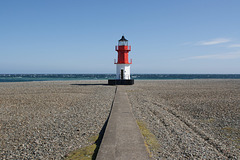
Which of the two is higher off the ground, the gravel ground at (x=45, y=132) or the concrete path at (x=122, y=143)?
the concrete path at (x=122, y=143)

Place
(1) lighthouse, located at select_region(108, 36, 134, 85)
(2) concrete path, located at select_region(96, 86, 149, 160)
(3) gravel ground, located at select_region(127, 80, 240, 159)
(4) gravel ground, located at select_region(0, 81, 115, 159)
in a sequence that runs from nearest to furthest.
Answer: (2) concrete path, located at select_region(96, 86, 149, 160) < (3) gravel ground, located at select_region(127, 80, 240, 159) < (4) gravel ground, located at select_region(0, 81, 115, 159) < (1) lighthouse, located at select_region(108, 36, 134, 85)

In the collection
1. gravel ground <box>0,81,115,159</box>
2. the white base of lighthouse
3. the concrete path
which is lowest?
gravel ground <box>0,81,115,159</box>

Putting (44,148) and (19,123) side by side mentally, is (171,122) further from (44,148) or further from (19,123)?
(19,123)

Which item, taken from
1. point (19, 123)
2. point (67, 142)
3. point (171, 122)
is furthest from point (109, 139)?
point (19, 123)

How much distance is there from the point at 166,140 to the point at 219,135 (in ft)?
6.16

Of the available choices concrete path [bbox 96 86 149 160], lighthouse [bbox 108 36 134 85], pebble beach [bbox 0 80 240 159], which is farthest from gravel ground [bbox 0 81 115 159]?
lighthouse [bbox 108 36 134 85]

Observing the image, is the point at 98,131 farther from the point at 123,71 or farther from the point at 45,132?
the point at 123,71

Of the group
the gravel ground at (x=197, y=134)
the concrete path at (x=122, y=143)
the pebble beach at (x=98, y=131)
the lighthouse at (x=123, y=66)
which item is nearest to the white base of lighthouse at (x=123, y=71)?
the lighthouse at (x=123, y=66)

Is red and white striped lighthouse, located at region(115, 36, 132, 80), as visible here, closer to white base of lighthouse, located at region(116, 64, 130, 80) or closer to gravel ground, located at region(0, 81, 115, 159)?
white base of lighthouse, located at region(116, 64, 130, 80)

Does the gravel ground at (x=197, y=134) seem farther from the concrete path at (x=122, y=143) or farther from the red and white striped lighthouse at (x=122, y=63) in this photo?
the red and white striped lighthouse at (x=122, y=63)

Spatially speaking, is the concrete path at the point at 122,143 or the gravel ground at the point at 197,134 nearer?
the concrete path at the point at 122,143

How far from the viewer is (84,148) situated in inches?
193

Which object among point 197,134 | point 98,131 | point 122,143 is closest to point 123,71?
point 98,131

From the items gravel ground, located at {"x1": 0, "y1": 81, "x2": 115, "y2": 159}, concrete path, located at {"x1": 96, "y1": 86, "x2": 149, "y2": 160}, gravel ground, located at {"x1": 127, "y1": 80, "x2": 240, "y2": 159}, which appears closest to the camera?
concrete path, located at {"x1": 96, "y1": 86, "x2": 149, "y2": 160}
